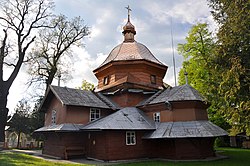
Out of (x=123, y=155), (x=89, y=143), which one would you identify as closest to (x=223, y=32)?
(x=123, y=155)

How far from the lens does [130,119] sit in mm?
15344

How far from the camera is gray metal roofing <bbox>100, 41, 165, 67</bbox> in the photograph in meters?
19.8

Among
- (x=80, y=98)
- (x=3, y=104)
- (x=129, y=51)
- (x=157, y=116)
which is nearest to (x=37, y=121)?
(x=3, y=104)

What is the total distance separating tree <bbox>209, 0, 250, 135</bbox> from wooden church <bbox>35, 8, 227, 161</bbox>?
3.76m

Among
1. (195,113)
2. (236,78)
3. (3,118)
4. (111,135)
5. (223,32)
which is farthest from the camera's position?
(3,118)

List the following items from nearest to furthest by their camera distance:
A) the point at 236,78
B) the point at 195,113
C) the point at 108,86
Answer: the point at 236,78 < the point at 195,113 < the point at 108,86

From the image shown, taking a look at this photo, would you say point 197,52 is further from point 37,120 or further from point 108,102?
point 37,120

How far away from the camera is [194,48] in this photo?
21.8 m

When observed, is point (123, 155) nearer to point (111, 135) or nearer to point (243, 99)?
point (111, 135)

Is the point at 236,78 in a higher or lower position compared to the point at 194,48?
lower

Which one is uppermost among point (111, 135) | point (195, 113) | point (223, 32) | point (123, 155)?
point (223, 32)

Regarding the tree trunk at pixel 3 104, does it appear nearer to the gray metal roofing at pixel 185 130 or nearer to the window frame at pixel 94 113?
the window frame at pixel 94 113

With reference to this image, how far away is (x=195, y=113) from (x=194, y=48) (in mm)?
8680

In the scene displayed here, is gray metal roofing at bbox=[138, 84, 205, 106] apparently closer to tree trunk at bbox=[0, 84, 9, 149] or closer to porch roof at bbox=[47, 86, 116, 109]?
porch roof at bbox=[47, 86, 116, 109]
